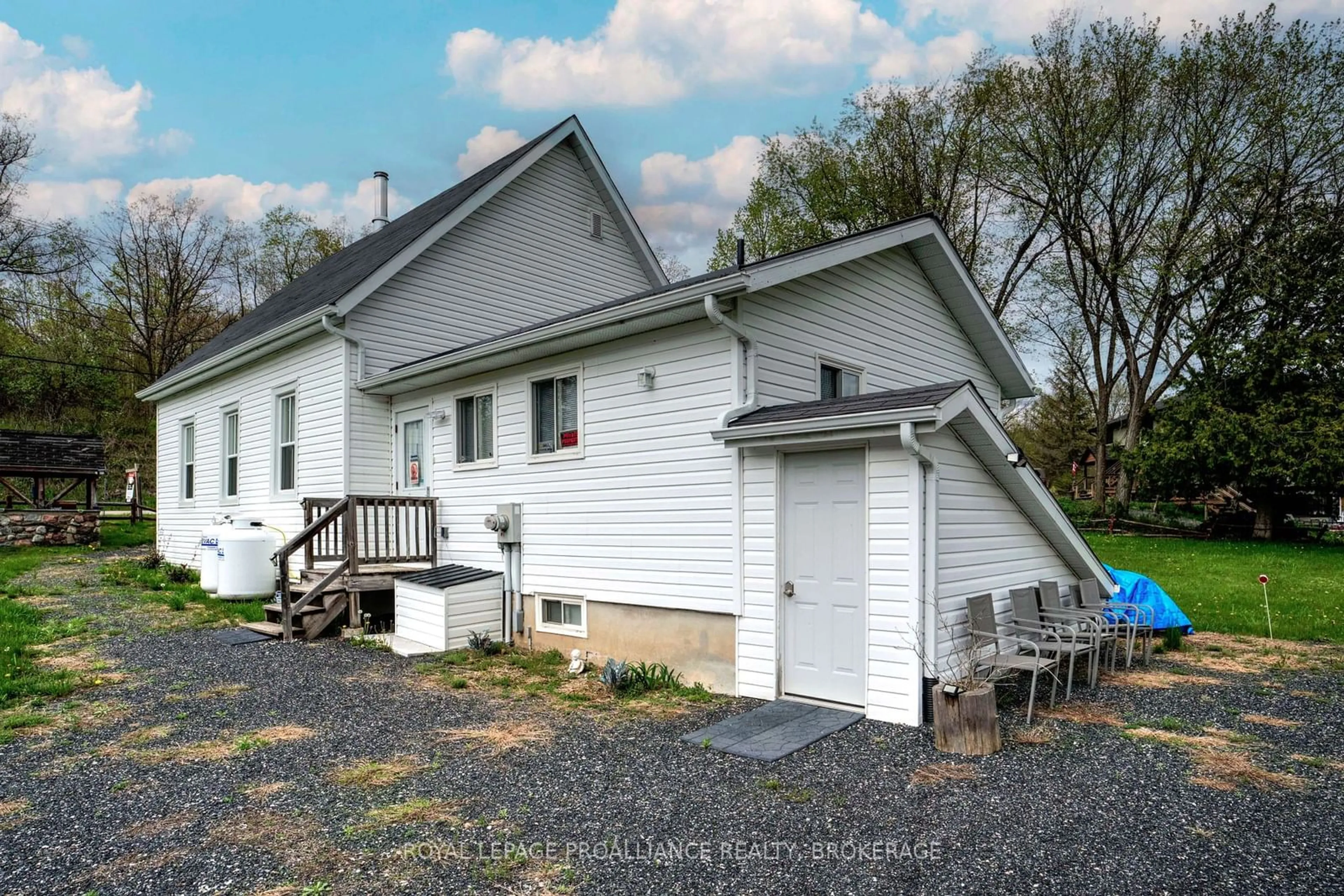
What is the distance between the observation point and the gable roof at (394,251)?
37.7ft

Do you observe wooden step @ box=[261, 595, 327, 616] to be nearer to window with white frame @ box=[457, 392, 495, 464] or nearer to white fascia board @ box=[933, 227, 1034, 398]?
window with white frame @ box=[457, 392, 495, 464]

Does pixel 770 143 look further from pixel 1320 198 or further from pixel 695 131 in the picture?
pixel 1320 198

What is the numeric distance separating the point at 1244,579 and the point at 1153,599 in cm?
670

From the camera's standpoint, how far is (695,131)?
1758 centimetres

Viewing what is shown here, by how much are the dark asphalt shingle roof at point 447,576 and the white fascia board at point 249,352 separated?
3.94m

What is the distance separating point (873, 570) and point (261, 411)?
37.4 feet

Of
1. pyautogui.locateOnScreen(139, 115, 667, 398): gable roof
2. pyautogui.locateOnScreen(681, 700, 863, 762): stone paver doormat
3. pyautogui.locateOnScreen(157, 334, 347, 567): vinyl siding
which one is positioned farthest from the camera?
pyautogui.locateOnScreen(139, 115, 667, 398): gable roof

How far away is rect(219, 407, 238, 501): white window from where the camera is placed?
558 inches

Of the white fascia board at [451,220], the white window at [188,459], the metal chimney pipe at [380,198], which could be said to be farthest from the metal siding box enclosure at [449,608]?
the metal chimney pipe at [380,198]

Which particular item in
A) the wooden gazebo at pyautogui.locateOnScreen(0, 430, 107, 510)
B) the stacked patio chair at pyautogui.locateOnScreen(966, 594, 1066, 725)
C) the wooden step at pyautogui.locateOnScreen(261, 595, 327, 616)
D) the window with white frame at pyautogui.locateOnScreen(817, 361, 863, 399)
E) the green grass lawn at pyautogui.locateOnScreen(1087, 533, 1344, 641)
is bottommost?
the green grass lawn at pyautogui.locateOnScreen(1087, 533, 1344, 641)

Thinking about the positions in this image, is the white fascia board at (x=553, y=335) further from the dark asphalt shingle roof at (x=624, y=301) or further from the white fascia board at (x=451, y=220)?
the white fascia board at (x=451, y=220)

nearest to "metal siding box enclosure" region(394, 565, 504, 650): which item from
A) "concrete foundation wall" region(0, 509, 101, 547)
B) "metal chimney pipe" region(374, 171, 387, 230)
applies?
"metal chimney pipe" region(374, 171, 387, 230)

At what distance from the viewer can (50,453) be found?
2056 cm

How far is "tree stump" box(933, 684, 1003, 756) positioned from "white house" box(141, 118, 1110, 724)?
0.51m
